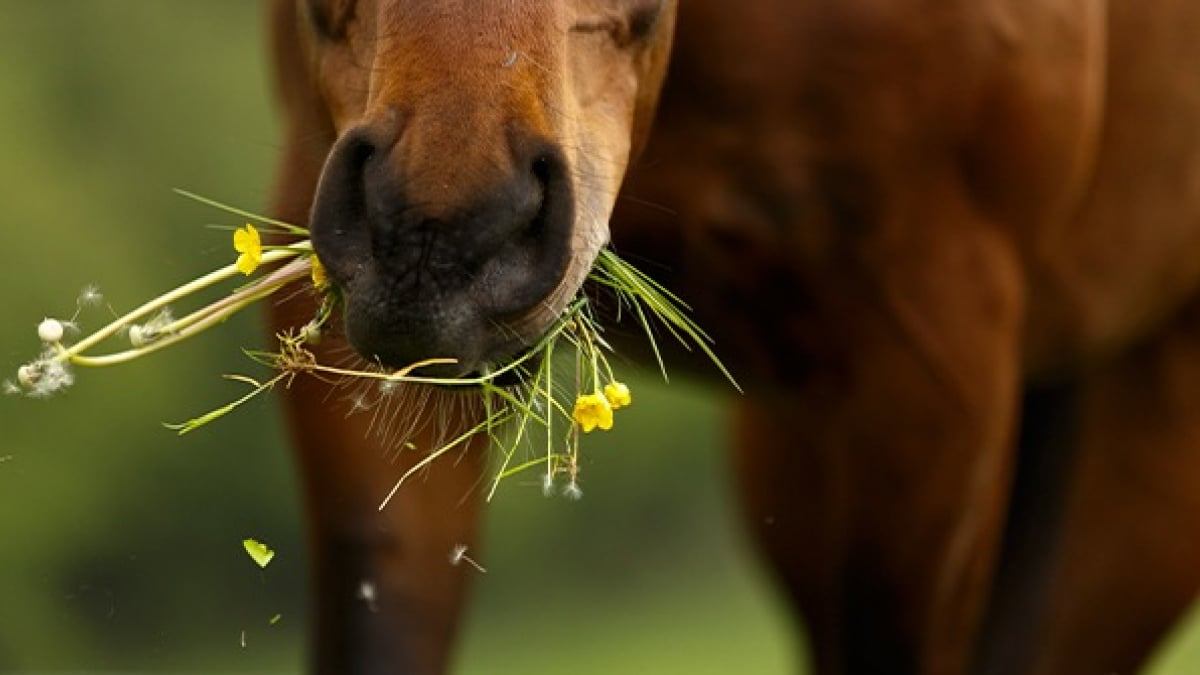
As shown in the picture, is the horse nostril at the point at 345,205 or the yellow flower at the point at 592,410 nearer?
the horse nostril at the point at 345,205

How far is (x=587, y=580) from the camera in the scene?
10.9m

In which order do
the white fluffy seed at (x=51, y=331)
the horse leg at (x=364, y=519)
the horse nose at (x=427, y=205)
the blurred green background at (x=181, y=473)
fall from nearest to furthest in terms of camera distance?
the horse nose at (x=427, y=205), the white fluffy seed at (x=51, y=331), the horse leg at (x=364, y=519), the blurred green background at (x=181, y=473)

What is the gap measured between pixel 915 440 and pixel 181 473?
6.57m

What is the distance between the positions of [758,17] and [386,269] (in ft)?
2.90

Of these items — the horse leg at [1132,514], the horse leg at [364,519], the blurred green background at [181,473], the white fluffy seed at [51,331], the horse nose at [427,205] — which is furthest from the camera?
the blurred green background at [181,473]

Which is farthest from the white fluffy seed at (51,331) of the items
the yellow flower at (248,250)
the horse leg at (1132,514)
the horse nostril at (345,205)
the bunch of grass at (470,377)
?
the horse leg at (1132,514)

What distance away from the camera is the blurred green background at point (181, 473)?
29.3 ft

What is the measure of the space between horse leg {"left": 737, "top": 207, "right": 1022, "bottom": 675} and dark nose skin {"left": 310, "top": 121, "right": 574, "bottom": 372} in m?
0.91

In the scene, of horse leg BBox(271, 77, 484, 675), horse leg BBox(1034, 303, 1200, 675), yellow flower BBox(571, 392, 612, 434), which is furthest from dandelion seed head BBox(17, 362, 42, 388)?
horse leg BBox(1034, 303, 1200, 675)

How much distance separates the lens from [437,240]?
2.36 meters

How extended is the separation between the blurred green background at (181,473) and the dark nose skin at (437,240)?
5826 mm

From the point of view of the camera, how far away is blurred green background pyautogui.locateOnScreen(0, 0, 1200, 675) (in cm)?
892

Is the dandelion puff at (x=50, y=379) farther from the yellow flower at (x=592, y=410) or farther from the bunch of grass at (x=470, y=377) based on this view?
the yellow flower at (x=592, y=410)

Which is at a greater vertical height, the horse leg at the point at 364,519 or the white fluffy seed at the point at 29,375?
the white fluffy seed at the point at 29,375
